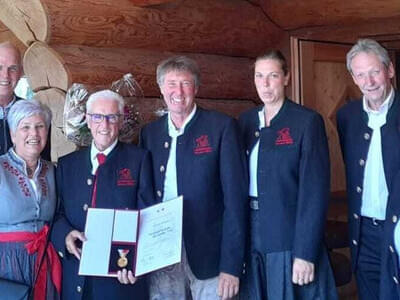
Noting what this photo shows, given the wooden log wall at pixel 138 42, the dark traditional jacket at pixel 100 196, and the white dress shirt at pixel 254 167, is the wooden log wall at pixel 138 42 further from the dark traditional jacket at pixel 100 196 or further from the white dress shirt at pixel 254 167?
the white dress shirt at pixel 254 167

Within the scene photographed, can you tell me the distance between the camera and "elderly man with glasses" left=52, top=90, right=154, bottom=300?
310 cm

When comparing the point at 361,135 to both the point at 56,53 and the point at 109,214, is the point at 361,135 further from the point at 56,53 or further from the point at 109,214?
the point at 56,53

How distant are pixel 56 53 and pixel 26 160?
1089 millimetres

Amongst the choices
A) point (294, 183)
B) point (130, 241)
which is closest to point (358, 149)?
point (294, 183)

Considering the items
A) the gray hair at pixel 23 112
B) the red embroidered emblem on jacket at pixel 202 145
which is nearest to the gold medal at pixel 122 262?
the red embroidered emblem on jacket at pixel 202 145

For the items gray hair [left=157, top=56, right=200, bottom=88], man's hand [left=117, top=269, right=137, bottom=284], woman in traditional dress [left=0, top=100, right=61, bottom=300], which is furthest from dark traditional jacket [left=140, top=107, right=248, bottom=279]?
woman in traditional dress [left=0, top=100, right=61, bottom=300]

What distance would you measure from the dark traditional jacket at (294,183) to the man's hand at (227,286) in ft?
0.73

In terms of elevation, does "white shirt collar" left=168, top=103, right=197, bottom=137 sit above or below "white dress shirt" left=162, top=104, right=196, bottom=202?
above

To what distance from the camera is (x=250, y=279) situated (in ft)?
10.7

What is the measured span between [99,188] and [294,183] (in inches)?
37.6

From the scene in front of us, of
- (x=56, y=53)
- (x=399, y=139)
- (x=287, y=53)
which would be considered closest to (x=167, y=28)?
(x=56, y=53)

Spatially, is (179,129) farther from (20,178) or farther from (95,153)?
(20,178)

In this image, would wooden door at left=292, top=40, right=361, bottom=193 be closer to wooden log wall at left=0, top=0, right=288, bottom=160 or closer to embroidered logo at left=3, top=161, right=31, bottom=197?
wooden log wall at left=0, top=0, right=288, bottom=160

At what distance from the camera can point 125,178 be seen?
10.4ft
